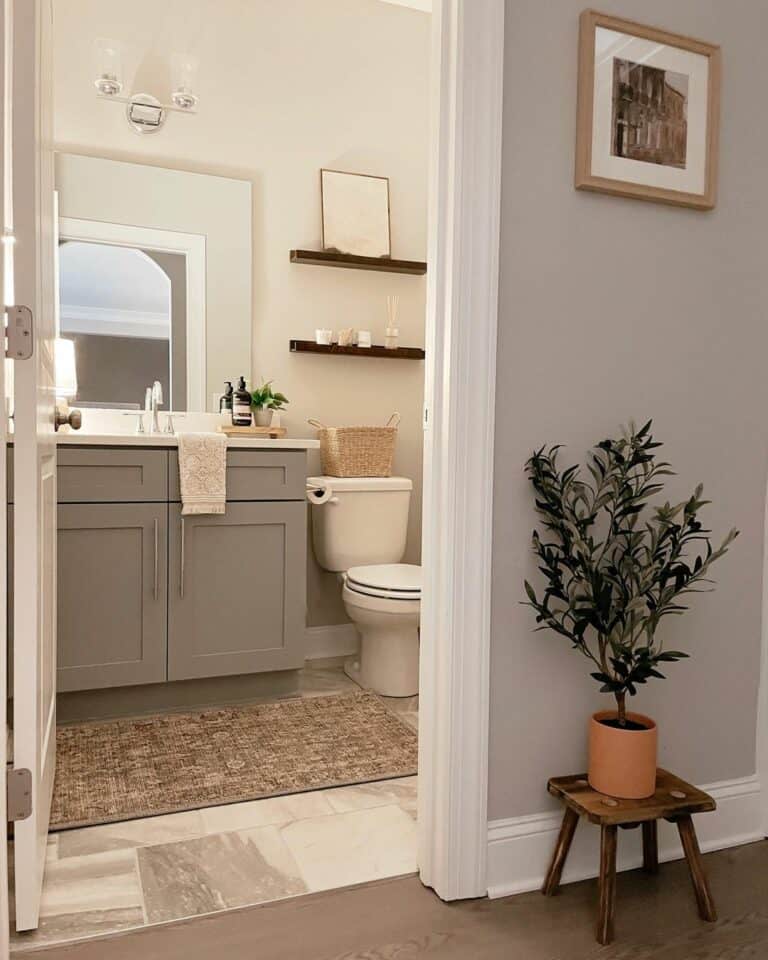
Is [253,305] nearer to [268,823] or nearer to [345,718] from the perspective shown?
[345,718]

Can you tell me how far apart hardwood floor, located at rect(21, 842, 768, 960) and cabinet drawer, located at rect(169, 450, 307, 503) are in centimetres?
140

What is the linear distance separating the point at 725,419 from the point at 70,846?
1844 millimetres

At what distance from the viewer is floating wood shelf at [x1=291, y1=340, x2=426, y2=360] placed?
10.9ft

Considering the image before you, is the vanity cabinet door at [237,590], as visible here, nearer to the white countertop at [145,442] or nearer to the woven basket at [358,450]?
the white countertop at [145,442]

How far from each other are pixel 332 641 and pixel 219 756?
1.13 meters

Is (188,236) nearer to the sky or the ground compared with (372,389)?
nearer to the sky

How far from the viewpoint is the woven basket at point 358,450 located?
126 inches

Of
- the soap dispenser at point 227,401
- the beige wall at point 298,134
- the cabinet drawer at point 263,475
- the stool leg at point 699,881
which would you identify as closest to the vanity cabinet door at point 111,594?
the cabinet drawer at point 263,475

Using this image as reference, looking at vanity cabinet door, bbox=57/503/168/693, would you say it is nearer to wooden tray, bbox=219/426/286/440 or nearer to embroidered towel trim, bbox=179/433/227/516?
embroidered towel trim, bbox=179/433/227/516

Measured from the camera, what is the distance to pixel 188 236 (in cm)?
316

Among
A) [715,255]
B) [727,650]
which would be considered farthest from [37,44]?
[727,650]

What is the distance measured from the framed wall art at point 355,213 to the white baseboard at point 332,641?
62.8 inches

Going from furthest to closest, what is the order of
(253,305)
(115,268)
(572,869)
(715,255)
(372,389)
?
1. (372,389)
2. (253,305)
3. (115,268)
4. (715,255)
5. (572,869)

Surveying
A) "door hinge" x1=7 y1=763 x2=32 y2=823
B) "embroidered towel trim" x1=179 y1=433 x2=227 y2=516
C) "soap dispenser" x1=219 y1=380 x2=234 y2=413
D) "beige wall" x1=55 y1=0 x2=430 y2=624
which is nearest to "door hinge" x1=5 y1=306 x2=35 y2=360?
"door hinge" x1=7 y1=763 x2=32 y2=823
